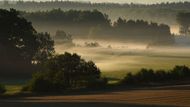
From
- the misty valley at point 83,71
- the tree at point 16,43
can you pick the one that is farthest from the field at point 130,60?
the tree at point 16,43

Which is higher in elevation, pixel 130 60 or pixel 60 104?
pixel 130 60

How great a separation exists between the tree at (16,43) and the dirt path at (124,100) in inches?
1428

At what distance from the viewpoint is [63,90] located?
32812mm

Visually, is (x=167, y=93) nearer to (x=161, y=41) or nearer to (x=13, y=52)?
(x=13, y=52)

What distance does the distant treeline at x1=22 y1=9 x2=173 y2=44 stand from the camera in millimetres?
158625

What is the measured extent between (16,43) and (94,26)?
91.1 metres

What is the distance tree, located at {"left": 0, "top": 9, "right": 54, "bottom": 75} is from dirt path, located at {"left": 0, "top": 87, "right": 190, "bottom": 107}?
119 ft

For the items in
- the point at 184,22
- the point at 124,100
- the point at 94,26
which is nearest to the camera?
the point at 124,100

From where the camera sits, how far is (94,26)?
6206 inches

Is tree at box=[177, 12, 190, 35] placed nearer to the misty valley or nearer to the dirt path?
the misty valley

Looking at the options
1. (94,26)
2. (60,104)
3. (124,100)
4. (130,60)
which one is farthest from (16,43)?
(94,26)

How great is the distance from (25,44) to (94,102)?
41.4m

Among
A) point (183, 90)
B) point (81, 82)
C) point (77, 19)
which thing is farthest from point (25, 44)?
point (77, 19)

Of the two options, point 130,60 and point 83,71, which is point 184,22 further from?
point 83,71
